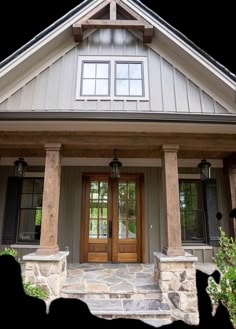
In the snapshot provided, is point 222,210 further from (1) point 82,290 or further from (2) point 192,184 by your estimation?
(1) point 82,290

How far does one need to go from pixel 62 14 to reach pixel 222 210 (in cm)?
592

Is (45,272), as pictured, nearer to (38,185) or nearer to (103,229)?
(103,229)

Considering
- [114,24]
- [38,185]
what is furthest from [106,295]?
[114,24]

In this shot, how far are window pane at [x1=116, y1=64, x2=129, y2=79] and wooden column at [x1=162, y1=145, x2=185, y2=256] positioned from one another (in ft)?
5.91

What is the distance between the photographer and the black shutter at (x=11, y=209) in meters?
5.59

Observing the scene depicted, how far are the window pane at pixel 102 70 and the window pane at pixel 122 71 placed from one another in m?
0.23

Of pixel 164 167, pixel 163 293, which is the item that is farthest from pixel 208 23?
pixel 163 293

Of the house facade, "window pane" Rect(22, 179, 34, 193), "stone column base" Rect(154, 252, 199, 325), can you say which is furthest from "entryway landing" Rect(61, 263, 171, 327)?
"window pane" Rect(22, 179, 34, 193)

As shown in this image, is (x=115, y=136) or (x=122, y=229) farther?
(x=122, y=229)

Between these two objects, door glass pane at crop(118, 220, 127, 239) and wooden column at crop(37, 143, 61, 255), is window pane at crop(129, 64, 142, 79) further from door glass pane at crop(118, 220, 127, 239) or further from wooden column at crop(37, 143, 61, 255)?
door glass pane at crop(118, 220, 127, 239)

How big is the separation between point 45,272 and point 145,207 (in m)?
2.88

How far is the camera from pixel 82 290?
12.4 ft

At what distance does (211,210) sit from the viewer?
19.2ft

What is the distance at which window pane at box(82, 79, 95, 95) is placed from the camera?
16.0 feet
